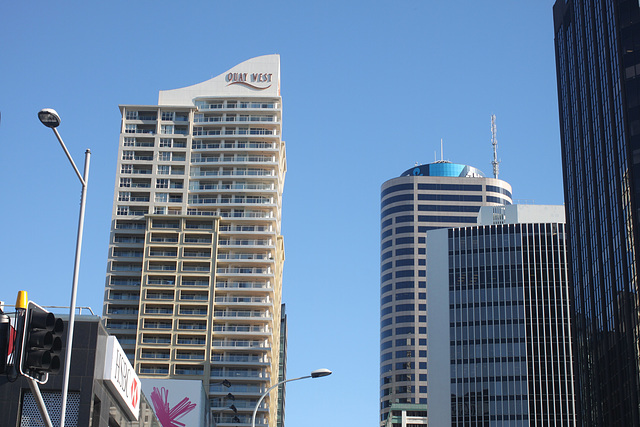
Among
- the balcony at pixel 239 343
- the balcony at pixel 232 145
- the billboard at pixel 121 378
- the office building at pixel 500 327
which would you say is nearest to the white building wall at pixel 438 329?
the office building at pixel 500 327

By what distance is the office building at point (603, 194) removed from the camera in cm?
9806

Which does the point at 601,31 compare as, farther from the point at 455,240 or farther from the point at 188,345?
the point at 188,345

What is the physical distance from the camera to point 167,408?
82000 mm

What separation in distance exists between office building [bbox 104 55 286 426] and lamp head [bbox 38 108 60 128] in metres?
121

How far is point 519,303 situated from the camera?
15388cm

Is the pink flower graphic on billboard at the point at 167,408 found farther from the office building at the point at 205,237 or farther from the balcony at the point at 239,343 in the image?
the balcony at the point at 239,343

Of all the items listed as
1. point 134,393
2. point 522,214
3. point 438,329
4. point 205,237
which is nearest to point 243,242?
point 205,237

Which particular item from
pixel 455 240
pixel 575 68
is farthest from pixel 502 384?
pixel 575 68

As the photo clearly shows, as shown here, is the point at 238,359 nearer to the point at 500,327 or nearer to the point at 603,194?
the point at 500,327

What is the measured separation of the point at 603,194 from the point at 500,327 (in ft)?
168

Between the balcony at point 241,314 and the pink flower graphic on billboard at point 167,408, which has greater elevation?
the balcony at point 241,314

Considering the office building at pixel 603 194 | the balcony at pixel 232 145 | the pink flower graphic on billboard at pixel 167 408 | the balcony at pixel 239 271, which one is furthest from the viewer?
the balcony at pixel 232 145

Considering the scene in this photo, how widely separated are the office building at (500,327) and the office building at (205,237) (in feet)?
95.2

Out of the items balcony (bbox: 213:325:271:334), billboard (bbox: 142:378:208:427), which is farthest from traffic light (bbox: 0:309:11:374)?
A: balcony (bbox: 213:325:271:334)
